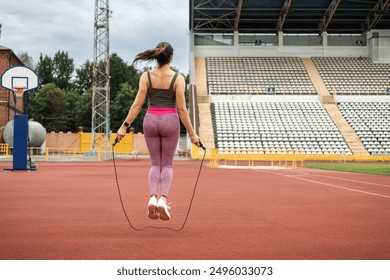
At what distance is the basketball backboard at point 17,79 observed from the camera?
18.9m

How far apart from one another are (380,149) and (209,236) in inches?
1363

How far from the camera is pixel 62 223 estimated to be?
6.10 metres

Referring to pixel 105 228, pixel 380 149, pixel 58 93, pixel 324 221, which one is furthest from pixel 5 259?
pixel 58 93

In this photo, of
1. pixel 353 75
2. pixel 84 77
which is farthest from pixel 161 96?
pixel 84 77

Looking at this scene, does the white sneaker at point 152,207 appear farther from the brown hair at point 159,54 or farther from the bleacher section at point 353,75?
the bleacher section at point 353,75

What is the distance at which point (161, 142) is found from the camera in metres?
5.81

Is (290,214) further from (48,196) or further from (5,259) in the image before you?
(48,196)

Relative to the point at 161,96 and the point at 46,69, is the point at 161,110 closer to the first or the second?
the point at 161,96

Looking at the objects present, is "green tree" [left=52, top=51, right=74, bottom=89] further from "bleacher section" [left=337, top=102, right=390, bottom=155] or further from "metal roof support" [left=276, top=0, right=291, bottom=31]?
"bleacher section" [left=337, top=102, right=390, bottom=155]

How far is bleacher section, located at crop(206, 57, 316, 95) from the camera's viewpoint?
44906 millimetres

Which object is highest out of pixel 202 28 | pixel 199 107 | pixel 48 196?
pixel 202 28

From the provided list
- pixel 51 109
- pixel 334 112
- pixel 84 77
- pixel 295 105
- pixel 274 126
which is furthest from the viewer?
pixel 84 77

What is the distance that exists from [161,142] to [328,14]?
157 feet

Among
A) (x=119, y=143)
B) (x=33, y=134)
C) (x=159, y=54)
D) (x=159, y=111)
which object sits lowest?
(x=119, y=143)
